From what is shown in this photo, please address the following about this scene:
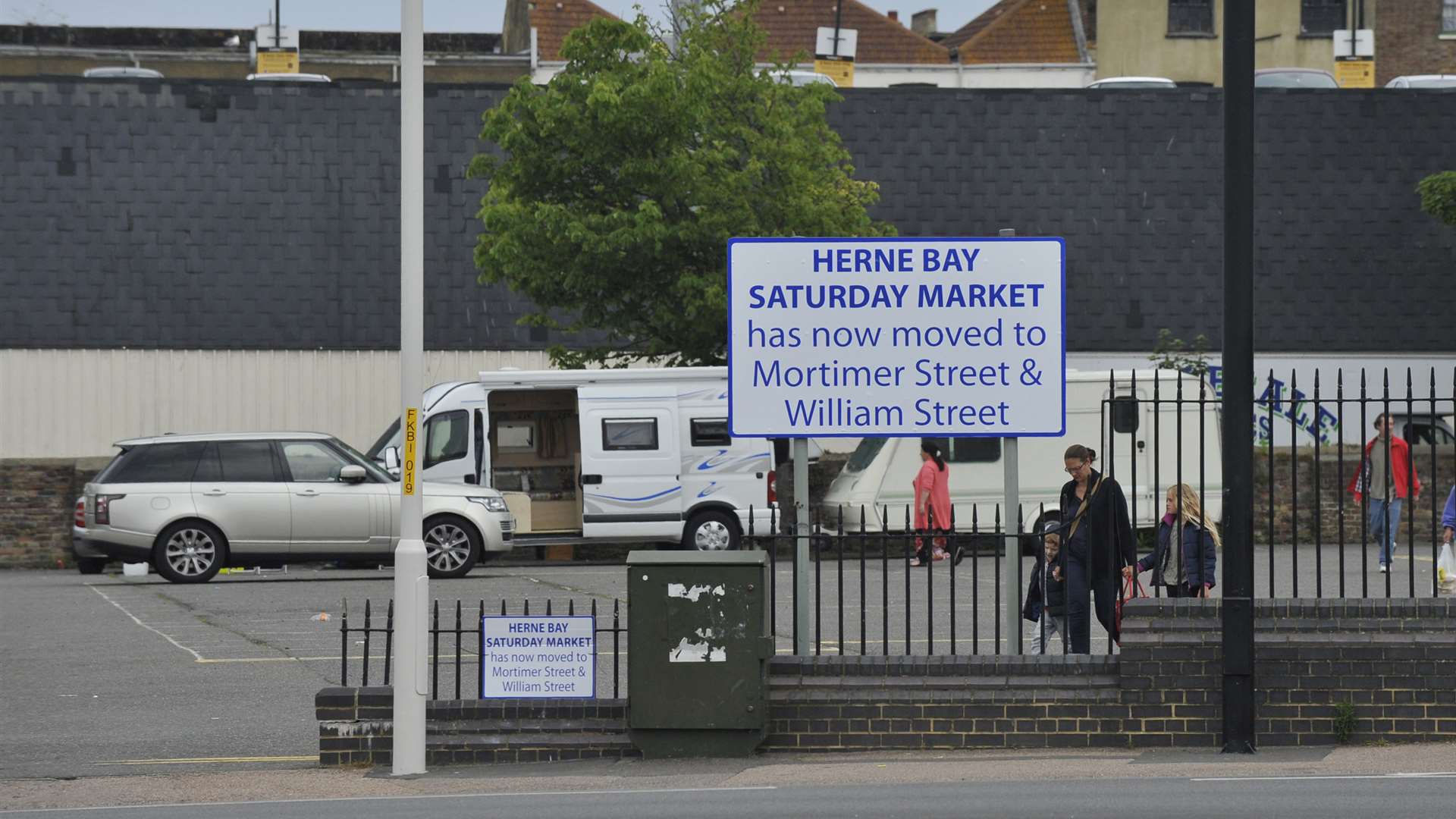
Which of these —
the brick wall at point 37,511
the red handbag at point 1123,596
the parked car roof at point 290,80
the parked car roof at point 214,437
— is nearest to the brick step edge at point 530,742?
the red handbag at point 1123,596

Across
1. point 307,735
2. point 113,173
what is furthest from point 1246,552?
point 113,173

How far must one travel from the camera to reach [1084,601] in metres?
11.2

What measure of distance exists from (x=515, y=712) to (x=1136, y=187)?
943 inches

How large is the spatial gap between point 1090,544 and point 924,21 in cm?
5464

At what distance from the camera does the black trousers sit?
11.1 meters

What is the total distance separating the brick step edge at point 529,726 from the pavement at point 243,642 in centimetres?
85

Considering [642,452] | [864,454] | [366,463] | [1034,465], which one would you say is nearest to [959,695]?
[366,463]

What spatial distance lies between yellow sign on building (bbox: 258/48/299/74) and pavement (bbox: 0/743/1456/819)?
32660 millimetres

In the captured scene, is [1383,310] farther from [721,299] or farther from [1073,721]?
[1073,721]

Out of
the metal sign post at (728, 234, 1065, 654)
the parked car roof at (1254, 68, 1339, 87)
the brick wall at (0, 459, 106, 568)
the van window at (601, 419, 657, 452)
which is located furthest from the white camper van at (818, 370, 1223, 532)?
the parked car roof at (1254, 68, 1339, 87)

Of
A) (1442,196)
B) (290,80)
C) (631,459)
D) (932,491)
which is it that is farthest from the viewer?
(290,80)

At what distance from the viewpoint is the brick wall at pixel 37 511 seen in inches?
1004

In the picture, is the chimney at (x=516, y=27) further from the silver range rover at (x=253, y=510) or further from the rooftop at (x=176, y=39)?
the silver range rover at (x=253, y=510)

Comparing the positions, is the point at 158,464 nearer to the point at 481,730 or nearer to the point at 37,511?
the point at 37,511
